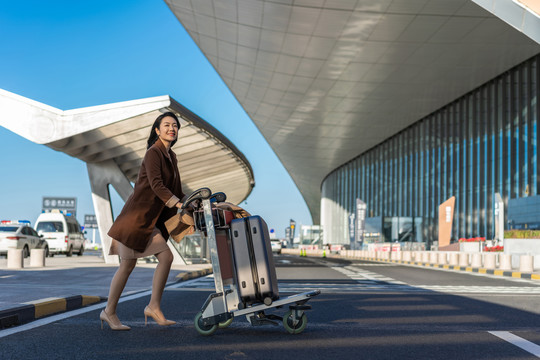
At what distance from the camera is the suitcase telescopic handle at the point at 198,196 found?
15.8 feet

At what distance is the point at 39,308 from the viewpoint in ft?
20.2

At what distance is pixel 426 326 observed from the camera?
5.75 meters

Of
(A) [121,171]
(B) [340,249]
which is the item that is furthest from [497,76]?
(A) [121,171]

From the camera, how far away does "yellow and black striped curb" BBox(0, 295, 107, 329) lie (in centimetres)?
549

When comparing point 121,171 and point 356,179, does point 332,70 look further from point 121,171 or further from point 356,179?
point 356,179

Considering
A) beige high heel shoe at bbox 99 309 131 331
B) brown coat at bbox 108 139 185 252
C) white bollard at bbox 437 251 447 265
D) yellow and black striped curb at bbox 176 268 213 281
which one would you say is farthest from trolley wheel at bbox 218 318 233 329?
white bollard at bbox 437 251 447 265

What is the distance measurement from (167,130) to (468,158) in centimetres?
4271

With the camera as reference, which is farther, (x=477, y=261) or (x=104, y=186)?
(x=477, y=261)

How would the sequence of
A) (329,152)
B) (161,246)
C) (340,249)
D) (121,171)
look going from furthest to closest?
(329,152), (340,249), (121,171), (161,246)

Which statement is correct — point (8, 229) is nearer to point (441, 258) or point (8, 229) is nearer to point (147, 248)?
point (441, 258)

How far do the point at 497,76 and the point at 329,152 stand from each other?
29991 mm

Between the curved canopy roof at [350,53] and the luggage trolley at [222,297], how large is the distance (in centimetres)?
2538

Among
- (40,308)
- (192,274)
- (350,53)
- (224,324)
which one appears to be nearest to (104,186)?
(192,274)

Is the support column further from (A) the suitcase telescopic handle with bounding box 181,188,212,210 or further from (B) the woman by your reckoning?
(A) the suitcase telescopic handle with bounding box 181,188,212,210
